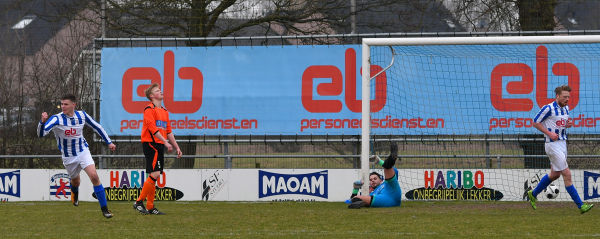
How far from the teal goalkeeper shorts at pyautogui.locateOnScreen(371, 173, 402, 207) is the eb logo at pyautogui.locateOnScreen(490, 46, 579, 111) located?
148 inches

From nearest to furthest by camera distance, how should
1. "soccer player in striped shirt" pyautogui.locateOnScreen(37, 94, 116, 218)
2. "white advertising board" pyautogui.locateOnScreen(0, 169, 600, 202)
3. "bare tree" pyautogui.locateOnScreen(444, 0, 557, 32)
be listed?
"soccer player in striped shirt" pyautogui.locateOnScreen(37, 94, 116, 218)
"white advertising board" pyautogui.locateOnScreen(0, 169, 600, 202)
"bare tree" pyautogui.locateOnScreen(444, 0, 557, 32)

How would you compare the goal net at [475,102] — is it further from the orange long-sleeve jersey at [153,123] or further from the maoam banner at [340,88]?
the orange long-sleeve jersey at [153,123]

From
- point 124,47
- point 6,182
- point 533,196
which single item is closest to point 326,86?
point 124,47

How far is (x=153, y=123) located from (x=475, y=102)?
6604mm

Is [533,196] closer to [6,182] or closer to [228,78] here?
[228,78]

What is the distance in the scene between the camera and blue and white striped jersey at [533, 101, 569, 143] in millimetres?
11391

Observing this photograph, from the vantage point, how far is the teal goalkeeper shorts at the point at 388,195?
1252cm

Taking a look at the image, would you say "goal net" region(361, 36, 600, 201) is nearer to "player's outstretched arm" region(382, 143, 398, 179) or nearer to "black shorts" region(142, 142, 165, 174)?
"player's outstretched arm" region(382, 143, 398, 179)

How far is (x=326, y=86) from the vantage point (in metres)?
15.8

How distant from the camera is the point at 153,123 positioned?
11289mm

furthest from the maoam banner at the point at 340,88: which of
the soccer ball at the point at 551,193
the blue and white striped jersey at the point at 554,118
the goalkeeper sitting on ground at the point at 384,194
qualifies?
the blue and white striped jersey at the point at 554,118

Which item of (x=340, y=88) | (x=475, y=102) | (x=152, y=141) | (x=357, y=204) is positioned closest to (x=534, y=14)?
(x=475, y=102)

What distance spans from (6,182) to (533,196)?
30.7 feet

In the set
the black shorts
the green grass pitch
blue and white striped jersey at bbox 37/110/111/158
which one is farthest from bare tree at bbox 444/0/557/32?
blue and white striped jersey at bbox 37/110/111/158
